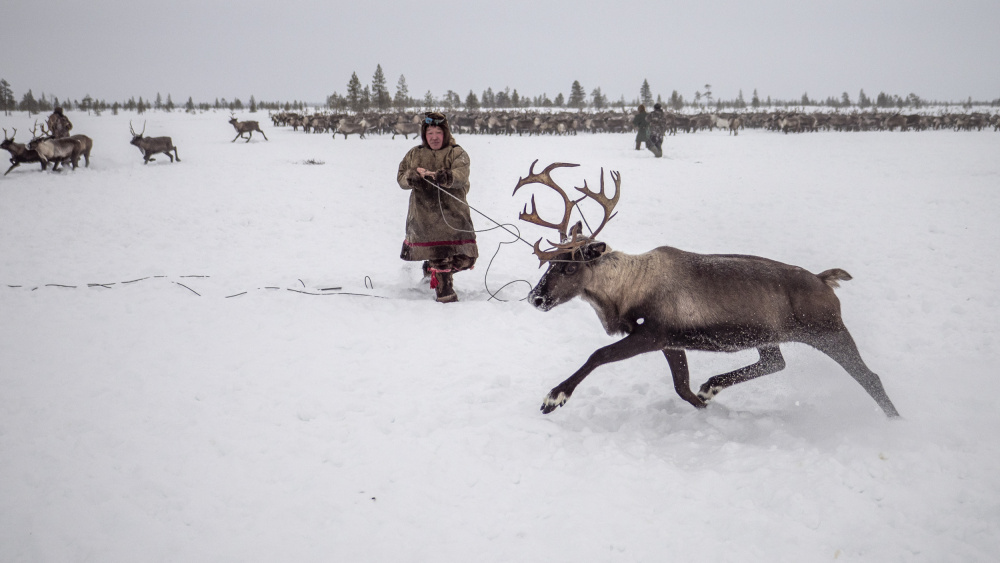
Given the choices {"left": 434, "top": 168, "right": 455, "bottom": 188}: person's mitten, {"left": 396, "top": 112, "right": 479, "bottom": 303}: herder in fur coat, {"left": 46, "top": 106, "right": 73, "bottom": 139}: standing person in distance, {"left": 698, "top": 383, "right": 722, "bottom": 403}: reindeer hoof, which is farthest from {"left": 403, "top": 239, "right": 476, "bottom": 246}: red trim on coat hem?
{"left": 46, "top": 106, "right": 73, "bottom": 139}: standing person in distance

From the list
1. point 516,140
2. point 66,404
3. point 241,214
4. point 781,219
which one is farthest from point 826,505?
point 516,140

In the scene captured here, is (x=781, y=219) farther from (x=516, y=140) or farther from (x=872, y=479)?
(x=516, y=140)

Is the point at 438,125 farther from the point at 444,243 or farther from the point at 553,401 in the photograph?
the point at 553,401

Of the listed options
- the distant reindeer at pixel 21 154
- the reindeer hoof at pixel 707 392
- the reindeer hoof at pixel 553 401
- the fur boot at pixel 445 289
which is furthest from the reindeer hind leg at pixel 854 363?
the distant reindeer at pixel 21 154

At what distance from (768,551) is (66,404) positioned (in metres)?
4.05

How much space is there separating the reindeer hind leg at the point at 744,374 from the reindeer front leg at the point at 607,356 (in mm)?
641

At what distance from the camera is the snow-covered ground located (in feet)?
7.83

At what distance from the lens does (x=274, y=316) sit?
493 cm

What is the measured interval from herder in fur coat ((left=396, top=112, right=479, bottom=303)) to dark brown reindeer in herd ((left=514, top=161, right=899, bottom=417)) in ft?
5.96

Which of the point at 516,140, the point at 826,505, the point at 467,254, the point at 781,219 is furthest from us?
the point at 516,140

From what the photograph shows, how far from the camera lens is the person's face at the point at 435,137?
4.93m

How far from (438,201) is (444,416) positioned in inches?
91.8

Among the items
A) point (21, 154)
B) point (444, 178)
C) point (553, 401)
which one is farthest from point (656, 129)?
point (21, 154)

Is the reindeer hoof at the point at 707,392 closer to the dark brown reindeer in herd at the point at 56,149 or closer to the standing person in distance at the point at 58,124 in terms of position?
the dark brown reindeer in herd at the point at 56,149
